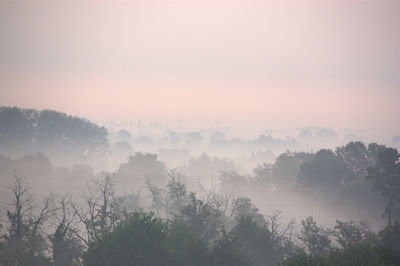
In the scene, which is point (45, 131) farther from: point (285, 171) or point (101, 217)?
point (101, 217)

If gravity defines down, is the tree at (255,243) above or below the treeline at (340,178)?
below

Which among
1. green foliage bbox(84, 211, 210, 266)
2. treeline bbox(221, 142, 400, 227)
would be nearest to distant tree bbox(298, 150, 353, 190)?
treeline bbox(221, 142, 400, 227)

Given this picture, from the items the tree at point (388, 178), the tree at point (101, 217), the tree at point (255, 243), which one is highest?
the tree at point (388, 178)

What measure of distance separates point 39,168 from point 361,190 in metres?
66.1

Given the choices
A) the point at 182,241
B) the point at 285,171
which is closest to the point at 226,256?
the point at 182,241

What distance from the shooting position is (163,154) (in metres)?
175

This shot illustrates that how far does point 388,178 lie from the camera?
51.1 meters

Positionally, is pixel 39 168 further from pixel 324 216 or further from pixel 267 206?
pixel 324 216

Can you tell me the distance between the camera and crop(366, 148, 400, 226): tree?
165 ft

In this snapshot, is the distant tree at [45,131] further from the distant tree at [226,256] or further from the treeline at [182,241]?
the distant tree at [226,256]

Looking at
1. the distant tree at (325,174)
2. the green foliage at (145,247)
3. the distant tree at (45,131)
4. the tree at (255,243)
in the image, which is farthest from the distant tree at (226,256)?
the distant tree at (45,131)

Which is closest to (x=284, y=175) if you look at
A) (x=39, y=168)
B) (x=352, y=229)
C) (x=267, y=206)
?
(x=267, y=206)

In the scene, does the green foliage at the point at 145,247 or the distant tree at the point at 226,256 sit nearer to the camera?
the green foliage at the point at 145,247

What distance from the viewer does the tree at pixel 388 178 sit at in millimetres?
50312
